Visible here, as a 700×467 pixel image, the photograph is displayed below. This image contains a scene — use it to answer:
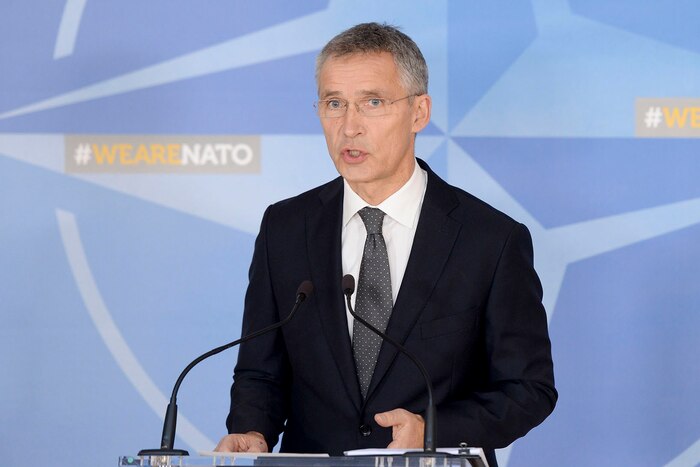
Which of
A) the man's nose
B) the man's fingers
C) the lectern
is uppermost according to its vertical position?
the man's nose

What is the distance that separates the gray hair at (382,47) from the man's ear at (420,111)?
1.4 inches

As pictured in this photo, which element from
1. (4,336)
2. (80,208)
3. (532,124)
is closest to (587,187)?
(532,124)

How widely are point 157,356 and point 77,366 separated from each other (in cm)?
29

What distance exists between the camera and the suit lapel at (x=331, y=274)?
276cm

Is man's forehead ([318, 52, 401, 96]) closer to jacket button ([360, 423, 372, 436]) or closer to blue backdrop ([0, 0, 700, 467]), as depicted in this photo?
jacket button ([360, 423, 372, 436])

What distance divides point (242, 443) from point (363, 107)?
2.96 ft

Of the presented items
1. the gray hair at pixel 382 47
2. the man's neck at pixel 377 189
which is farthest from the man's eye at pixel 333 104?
the man's neck at pixel 377 189

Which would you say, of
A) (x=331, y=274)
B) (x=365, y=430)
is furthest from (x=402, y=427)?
(x=331, y=274)

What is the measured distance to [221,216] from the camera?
3986 mm

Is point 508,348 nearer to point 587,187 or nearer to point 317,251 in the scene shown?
point 317,251

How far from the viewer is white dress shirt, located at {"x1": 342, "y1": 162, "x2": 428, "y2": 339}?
291 cm

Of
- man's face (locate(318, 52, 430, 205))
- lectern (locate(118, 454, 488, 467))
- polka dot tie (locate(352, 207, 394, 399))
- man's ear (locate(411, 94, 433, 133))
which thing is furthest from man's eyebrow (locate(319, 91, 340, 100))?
lectern (locate(118, 454, 488, 467))

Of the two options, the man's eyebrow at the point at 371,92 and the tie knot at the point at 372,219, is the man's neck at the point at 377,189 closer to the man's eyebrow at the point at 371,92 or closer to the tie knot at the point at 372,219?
the tie knot at the point at 372,219

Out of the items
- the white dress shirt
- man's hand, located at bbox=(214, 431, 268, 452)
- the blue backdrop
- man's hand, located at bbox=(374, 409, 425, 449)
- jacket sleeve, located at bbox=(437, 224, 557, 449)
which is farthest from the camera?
the blue backdrop
